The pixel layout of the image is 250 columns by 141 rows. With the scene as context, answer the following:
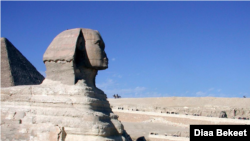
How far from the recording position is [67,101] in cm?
917

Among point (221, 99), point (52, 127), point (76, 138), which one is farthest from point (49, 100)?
point (221, 99)

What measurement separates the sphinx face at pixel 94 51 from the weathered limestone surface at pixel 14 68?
8301 millimetres

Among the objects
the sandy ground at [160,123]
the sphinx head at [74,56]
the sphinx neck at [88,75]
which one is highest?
the sphinx head at [74,56]

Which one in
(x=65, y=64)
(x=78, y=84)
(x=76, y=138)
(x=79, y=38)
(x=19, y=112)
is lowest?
(x=76, y=138)

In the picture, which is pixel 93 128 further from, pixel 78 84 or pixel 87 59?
pixel 87 59

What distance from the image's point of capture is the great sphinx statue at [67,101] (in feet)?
28.8

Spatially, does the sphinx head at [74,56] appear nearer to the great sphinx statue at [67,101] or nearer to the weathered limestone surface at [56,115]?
the great sphinx statue at [67,101]

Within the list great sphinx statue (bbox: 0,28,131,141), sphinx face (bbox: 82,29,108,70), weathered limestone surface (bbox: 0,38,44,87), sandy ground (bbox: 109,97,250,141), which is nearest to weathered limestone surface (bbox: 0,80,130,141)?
great sphinx statue (bbox: 0,28,131,141)

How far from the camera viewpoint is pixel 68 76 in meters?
9.81

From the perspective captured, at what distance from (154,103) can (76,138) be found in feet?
113

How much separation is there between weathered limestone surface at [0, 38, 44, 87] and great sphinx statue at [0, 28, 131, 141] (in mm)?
7545

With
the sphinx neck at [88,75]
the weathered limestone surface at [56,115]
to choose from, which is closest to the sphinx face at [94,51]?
the sphinx neck at [88,75]

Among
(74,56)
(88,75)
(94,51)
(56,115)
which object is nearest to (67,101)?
(56,115)

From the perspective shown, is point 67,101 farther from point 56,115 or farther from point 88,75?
point 88,75
